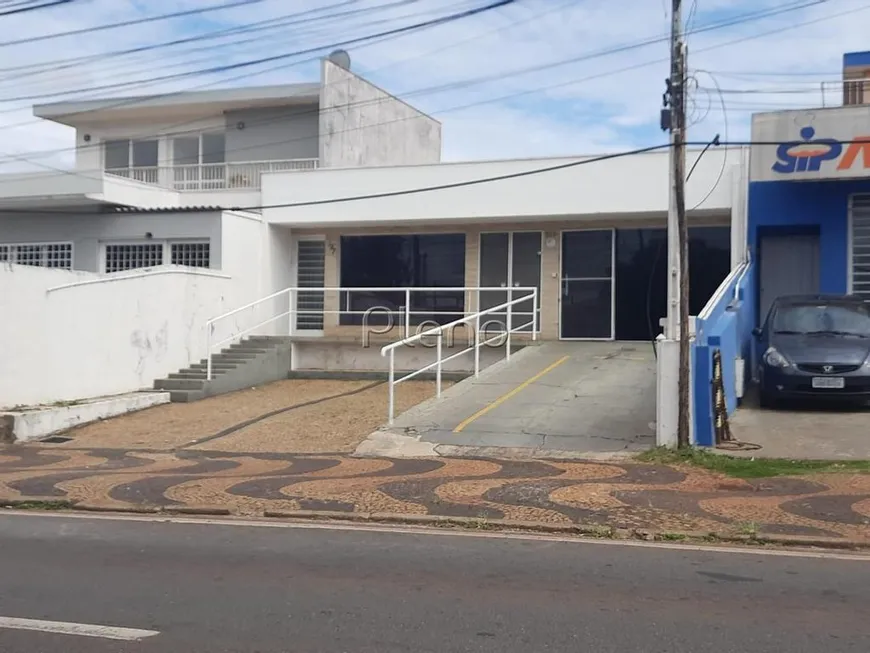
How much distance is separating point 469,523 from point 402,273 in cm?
1393

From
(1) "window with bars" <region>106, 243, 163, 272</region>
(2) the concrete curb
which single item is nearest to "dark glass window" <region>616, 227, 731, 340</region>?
(1) "window with bars" <region>106, 243, 163, 272</region>

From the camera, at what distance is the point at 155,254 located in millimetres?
21734

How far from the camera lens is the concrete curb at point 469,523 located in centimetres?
762

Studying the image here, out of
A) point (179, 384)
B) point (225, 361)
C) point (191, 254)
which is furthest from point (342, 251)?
point (179, 384)

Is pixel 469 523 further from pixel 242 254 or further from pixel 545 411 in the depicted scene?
pixel 242 254

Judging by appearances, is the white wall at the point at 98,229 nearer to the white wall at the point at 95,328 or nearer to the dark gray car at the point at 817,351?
the white wall at the point at 95,328

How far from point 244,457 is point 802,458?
6969 mm

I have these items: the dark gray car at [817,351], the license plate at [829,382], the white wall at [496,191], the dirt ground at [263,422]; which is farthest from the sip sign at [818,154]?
the dirt ground at [263,422]

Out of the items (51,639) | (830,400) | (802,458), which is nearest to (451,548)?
(51,639)

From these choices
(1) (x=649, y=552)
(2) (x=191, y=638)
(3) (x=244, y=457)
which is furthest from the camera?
(3) (x=244, y=457)

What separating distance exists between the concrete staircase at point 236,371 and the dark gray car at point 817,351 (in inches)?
395

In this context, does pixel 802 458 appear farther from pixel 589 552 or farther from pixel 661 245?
pixel 661 245

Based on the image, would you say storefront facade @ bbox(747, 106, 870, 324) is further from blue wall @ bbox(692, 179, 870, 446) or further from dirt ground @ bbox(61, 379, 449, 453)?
dirt ground @ bbox(61, 379, 449, 453)

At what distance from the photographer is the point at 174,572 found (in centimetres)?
677
